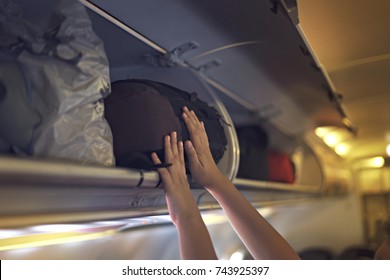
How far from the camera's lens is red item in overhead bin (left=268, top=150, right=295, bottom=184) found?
5.97 feet

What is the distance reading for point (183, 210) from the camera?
0.98m

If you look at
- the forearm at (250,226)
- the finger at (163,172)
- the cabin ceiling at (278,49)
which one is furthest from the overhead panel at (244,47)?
the forearm at (250,226)

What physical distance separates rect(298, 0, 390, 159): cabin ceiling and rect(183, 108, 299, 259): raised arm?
1.62 feet

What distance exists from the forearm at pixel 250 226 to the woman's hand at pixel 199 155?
3 centimetres

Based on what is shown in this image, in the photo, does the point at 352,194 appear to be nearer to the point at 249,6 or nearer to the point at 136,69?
the point at 249,6

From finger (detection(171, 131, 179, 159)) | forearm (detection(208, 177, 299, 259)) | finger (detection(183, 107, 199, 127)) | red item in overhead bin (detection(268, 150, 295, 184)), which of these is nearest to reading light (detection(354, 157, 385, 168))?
red item in overhead bin (detection(268, 150, 295, 184))

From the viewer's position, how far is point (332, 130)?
176 cm

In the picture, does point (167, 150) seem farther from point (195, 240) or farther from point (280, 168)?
point (280, 168)

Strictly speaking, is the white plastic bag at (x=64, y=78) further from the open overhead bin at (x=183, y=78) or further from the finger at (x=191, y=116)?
the finger at (x=191, y=116)

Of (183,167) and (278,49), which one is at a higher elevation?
(278,49)

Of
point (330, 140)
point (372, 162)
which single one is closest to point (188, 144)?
point (372, 162)

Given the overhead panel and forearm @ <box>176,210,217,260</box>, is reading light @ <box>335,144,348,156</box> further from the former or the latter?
forearm @ <box>176,210,217,260</box>

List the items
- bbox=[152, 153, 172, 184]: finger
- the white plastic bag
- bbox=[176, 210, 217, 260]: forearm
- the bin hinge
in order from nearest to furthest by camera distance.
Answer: the white plastic bag
bbox=[152, 153, 172, 184]: finger
bbox=[176, 210, 217, 260]: forearm
the bin hinge

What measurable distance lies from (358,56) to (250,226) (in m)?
0.79
